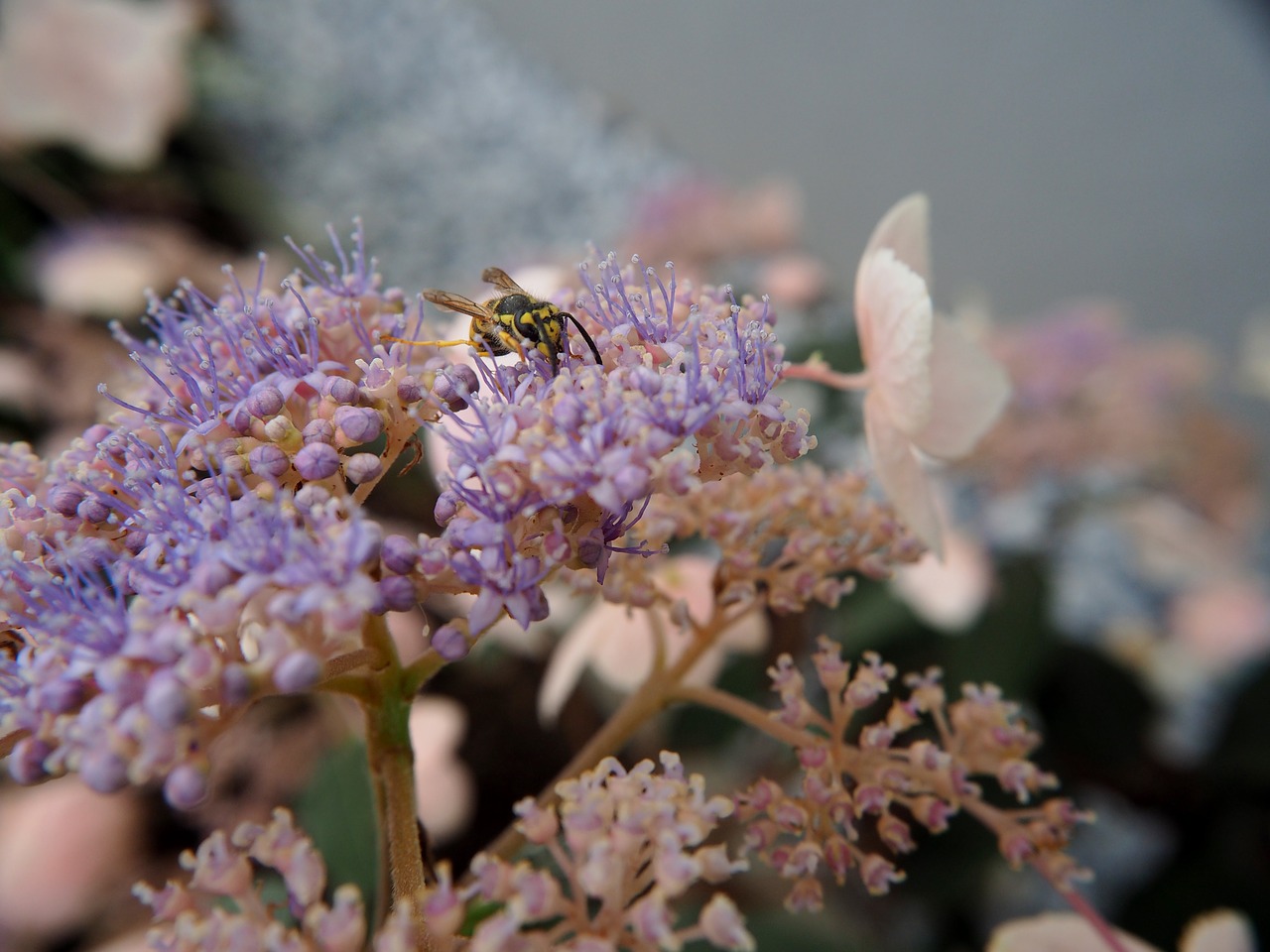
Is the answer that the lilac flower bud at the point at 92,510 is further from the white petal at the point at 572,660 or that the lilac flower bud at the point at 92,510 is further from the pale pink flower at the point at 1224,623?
the pale pink flower at the point at 1224,623

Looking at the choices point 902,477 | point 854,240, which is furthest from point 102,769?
point 854,240

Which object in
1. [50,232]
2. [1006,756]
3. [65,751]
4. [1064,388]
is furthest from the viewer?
[50,232]

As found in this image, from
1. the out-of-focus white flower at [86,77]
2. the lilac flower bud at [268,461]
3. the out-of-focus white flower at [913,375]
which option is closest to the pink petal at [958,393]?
the out-of-focus white flower at [913,375]

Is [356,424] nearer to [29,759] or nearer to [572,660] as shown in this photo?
[29,759]

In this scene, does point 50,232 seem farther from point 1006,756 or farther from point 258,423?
point 1006,756

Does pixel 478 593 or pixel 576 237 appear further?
pixel 576 237

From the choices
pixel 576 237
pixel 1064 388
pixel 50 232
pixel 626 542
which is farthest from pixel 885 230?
pixel 576 237
